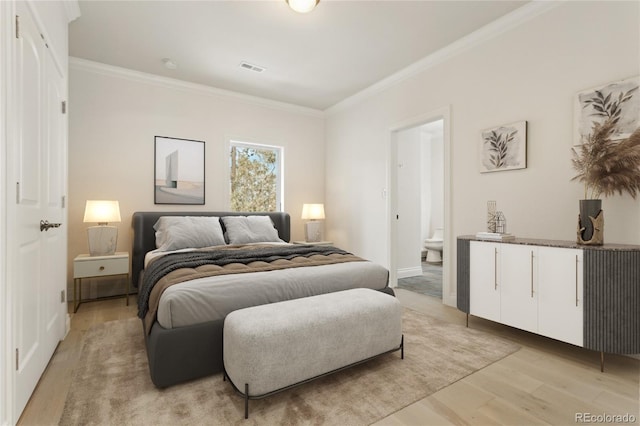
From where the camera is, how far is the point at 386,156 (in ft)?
14.6

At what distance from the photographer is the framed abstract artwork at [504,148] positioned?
9.53 feet

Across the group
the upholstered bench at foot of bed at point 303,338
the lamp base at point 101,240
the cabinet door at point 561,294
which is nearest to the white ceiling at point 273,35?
the lamp base at point 101,240

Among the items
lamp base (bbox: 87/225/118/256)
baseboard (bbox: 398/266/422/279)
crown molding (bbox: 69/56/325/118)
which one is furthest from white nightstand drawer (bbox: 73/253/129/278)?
baseboard (bbox: 398/266/422/279)

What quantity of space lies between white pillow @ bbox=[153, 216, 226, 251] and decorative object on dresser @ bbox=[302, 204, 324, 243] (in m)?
1.50

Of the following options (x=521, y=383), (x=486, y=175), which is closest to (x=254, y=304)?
(x=521, y=383)

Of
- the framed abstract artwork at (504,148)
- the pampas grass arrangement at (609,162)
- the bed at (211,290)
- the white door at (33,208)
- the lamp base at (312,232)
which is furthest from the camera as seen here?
the lamp base at (312,232)

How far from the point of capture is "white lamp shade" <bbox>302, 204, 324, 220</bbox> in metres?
5.18

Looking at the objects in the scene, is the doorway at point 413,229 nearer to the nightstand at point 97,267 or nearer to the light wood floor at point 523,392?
the light wood floor at point 523,392

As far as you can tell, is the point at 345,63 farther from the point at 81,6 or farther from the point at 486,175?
the point at 81,6

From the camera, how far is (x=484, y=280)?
271 centimetres

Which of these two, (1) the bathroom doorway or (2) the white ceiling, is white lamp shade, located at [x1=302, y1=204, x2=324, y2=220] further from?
(2) the white ceiling

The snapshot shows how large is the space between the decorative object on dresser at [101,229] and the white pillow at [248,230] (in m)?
1.25

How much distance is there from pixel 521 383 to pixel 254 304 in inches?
67.1

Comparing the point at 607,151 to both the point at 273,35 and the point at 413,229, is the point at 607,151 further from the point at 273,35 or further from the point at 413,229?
the point at 413,229
